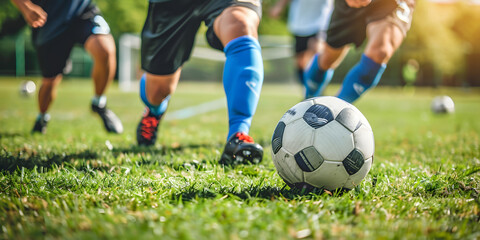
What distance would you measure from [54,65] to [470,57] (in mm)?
39697

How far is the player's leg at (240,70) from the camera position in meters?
2.30

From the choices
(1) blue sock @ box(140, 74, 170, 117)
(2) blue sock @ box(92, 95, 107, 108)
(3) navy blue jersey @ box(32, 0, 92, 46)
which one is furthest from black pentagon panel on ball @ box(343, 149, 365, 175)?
(3) navy blue jersey @ box(32, 0, 92, 46)

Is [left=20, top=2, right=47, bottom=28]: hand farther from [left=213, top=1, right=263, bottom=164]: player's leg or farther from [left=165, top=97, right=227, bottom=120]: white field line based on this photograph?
[left=165, top=97, right=227, bottom=120]: white field line

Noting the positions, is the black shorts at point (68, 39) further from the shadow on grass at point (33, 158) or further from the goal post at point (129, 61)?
the goal post at point (129, 61)

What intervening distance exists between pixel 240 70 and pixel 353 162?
0.92 metres

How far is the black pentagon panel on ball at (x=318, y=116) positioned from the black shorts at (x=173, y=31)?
94 cm

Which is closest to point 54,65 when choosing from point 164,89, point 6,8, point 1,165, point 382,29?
point 164,89

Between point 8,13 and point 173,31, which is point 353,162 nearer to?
point 173,31

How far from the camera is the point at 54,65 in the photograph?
155 inches

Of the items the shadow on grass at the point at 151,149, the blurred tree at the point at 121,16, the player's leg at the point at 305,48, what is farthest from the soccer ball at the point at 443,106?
the blurred tree at the point at 121,16

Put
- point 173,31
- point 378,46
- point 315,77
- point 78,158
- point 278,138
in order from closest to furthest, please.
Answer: point 278,138 < point 78,158 < point 173,31 < point 378,46 < point 315,77

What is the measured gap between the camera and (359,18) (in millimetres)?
3279

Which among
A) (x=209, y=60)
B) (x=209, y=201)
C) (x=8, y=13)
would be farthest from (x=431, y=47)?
(x=209, y=201)

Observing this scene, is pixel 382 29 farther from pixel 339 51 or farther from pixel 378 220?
pixel 378 220
